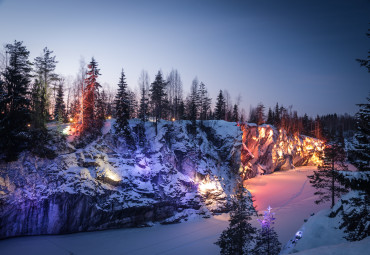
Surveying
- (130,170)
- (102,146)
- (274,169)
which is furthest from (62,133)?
(274,169)

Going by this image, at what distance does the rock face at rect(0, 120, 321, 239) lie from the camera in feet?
64.9

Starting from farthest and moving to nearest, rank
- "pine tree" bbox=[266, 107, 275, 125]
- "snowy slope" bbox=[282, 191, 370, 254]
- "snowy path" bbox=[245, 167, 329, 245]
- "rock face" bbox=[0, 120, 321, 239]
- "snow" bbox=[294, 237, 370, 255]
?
"pine tree" bbox=[266, 107, 275, 125] < "snowy path" bbox=[245, 167, 329, 245] < "rock face" bbox=[0, 120, 321, 239] < "snowy slope" bbox=[282, 191, 370, 254] < "snow" bbox=[294, 237, 370, 255]

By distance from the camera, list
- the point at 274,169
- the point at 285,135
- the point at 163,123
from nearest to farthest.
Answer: the point at 163,123, the point at 274,169, the point at 285,135

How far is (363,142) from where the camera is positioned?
9.52m

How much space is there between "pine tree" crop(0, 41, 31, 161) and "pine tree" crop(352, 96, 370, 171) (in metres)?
29.9

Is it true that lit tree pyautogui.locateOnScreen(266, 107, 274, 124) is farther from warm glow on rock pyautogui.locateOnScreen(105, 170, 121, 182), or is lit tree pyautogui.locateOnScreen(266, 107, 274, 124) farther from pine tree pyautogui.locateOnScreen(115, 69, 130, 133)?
warm glow on rock pyautogui.locateOnScreen(105, 170, 121, 182)

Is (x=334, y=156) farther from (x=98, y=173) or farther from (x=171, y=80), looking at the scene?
(x=171, y=80)

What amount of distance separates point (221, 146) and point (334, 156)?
2125 cm

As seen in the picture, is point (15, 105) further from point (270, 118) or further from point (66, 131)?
point (270, 118)

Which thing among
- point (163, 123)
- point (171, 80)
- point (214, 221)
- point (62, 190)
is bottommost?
point (214, 221)

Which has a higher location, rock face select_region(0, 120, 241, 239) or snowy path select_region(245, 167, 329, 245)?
rock face select_region(0, 120, 241, 239)

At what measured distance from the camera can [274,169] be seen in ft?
187

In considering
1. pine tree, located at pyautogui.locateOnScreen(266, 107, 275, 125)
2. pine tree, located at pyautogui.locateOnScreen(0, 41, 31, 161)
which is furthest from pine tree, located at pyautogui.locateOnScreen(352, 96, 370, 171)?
pine tree, located at pyautogui.locateOnScreen(266, 107, 275, 125)

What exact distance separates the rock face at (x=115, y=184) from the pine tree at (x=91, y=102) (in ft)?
6.44
